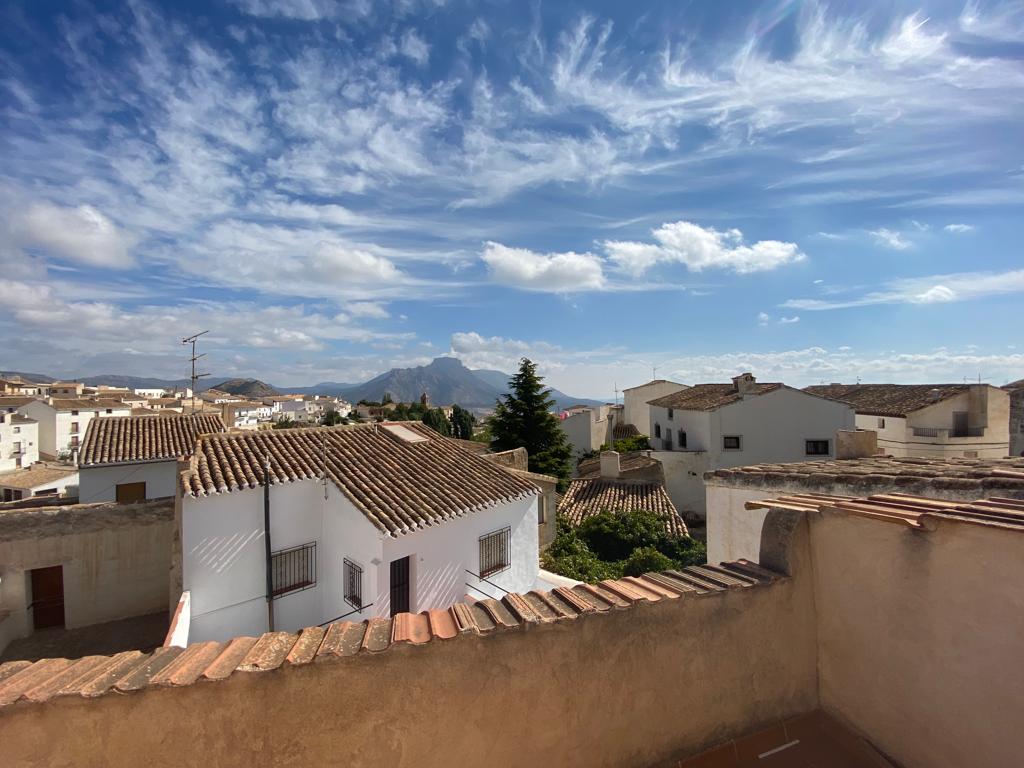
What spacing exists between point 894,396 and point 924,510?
110ft

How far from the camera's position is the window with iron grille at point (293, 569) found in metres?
10.1

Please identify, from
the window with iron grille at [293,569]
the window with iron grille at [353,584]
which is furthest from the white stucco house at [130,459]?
the window with iron grille at [353,584]

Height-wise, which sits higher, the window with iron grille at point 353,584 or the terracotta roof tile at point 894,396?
the terracotta roof tile at point 894,396

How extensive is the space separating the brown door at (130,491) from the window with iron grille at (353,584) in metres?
11.6

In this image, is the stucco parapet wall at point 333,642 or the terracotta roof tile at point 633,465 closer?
the stucco parapet wall at point 333,642

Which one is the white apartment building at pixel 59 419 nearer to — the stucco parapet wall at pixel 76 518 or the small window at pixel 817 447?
the stucco parapet wall at pixel 76 518

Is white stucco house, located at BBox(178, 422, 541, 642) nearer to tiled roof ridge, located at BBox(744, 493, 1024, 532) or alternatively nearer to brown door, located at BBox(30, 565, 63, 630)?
brown door, located at BBox(30, 565, 63, 630)

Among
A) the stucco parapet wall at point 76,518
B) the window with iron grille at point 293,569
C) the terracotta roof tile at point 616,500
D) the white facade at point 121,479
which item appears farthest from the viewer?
the terracotta roof tile at point 616,500

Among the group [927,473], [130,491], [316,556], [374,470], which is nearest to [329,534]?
[316,556]

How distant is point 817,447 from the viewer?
24.0 m

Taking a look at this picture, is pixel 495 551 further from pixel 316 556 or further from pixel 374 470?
pixel 316 556

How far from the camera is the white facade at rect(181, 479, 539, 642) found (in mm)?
9258

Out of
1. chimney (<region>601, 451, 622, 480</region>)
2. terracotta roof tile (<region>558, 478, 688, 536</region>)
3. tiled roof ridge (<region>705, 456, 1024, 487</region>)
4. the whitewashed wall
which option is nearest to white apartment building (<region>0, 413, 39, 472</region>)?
terracotta roof tile (<region>558, 478, 688, 536</region>)

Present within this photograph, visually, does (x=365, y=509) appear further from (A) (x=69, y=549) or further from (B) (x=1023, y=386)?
(B) (x=1023, y=386)
